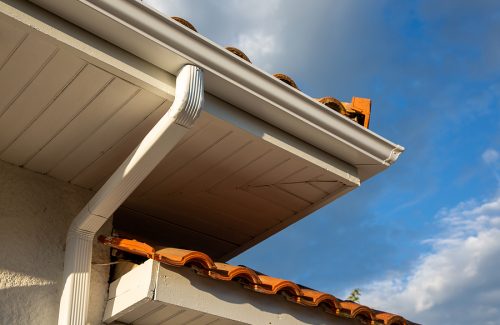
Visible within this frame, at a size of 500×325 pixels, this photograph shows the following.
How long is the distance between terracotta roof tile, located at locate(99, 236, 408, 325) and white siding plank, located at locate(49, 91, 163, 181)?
1.89ft

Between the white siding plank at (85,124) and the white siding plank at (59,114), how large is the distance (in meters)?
0.04

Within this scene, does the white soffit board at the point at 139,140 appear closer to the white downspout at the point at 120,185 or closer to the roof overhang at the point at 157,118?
the roof overhang at the point at 157,118

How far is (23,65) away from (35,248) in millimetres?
1410

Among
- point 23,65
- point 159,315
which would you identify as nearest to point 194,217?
point 159,315

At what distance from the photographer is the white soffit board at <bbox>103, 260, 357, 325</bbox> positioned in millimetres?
4426

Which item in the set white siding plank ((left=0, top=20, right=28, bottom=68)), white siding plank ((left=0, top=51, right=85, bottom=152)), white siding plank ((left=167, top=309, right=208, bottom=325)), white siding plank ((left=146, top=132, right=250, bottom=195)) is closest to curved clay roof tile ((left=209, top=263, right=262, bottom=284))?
white siding plank ((left=167, top=309, right=208, bottom=325))

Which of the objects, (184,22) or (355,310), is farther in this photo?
(355,310)

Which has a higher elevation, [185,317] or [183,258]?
[183,258]

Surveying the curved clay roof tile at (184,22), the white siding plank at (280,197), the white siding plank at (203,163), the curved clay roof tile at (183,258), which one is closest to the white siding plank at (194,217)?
the white siding plank at (203,163)

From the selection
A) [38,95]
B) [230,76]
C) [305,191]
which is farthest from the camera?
[305,191]

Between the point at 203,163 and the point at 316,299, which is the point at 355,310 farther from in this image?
the point at 203,163

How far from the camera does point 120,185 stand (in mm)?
4438

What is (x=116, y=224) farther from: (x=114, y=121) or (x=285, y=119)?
(x=285, y=119)

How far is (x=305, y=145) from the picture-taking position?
4891 millimetres
